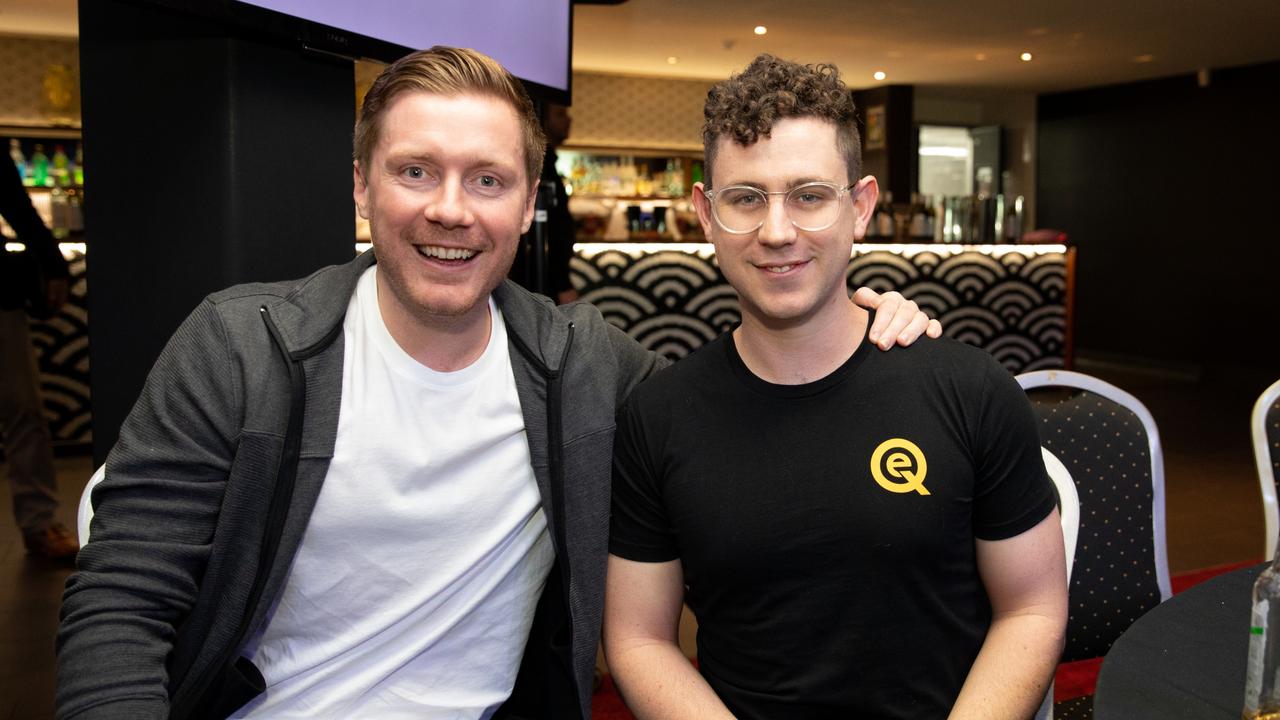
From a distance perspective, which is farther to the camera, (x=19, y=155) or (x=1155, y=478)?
(x=19, y=155)

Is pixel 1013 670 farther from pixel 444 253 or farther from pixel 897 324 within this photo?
pixel 444 253

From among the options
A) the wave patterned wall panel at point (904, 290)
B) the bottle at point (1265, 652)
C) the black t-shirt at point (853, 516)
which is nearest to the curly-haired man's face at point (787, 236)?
the black t-shirt at point (853, 516)

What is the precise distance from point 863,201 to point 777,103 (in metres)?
0.22

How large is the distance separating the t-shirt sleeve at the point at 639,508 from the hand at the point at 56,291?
3.21 meters

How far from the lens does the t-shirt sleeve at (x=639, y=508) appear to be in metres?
1.49

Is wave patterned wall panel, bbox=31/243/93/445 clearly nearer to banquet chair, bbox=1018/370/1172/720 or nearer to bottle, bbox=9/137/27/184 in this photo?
bottle, bbox=9/137/27/184

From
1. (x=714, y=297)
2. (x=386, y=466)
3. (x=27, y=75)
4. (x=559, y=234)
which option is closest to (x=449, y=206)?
(x=386, y=466)

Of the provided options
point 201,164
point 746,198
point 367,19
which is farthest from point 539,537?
point 367,19

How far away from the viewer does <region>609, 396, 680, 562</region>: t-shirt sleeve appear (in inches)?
58.7

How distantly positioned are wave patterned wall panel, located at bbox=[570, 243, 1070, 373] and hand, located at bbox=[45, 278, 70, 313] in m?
2.75

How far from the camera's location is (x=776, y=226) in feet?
4.58

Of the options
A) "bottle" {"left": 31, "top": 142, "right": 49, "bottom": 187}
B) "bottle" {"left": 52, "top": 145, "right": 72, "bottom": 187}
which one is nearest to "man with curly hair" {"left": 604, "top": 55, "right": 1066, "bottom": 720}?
"bottle" {"left": 52, "top": 145, "right": 72, "bottom": 187}

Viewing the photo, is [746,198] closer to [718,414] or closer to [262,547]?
[718,414]

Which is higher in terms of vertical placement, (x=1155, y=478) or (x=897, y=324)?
(x=897, y=324)
